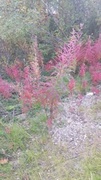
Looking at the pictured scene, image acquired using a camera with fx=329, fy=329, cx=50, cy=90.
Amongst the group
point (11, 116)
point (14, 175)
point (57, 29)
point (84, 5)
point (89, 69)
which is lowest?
point (14, 175)

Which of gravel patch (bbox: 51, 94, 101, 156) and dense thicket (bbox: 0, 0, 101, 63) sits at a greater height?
dense thicket (bbox: 0, 0, 101, 63)

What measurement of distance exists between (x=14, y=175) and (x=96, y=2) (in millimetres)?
3389

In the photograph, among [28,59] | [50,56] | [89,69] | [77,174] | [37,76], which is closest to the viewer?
[77,174]

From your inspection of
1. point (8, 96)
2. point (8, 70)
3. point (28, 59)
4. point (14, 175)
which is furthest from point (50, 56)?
point (14, 175)

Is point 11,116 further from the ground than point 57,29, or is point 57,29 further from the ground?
point 57,29

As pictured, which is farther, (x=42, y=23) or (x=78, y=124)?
(x=42, y=23)

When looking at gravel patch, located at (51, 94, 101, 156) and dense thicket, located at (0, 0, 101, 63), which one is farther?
dense thicket, located at (0, 0, 101, 63)

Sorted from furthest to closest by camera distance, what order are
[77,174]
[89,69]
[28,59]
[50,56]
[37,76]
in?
[50,56] < [28,59] < [89,69] < [37,76] < [77,174]

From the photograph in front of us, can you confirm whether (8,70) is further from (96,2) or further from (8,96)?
(96,2)

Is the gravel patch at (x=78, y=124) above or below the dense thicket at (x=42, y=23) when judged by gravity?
below

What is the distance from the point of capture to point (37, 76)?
427 cm

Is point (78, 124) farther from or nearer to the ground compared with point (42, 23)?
nearer to the ground

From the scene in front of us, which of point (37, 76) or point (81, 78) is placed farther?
point (81, 78)

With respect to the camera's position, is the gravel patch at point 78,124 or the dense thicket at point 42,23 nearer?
the gravel patch at point 78,124
